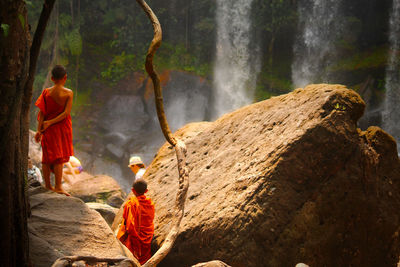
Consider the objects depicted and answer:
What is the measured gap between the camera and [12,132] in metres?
2.89

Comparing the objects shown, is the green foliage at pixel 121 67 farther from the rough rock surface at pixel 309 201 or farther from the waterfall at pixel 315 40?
the rough rock surface at pixel 309 201

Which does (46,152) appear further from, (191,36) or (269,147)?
(191,36)

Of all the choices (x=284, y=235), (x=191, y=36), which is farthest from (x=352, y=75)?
(x=284, y=235)

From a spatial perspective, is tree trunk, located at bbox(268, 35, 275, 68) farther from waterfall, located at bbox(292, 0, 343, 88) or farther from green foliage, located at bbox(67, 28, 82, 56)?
green foliage, located at bbox(67, 28, 82, 56)

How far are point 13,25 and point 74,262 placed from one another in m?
1.82

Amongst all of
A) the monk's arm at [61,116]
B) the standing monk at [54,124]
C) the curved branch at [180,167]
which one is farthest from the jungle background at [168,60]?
the curved branch at [180,167]

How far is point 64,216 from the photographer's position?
4.10m

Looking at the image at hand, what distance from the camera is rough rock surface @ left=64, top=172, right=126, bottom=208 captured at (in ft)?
31.8

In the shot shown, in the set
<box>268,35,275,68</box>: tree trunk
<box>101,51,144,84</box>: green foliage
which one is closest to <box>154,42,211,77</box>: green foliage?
<box>101,51,144,84</box>: green foliage

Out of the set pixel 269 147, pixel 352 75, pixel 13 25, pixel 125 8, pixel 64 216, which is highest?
pixel 125 8

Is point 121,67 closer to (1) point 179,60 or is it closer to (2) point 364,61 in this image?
(1) point 179,60

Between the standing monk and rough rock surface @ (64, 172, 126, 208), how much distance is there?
4.75 meters

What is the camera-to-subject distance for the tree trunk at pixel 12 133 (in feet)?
8.95

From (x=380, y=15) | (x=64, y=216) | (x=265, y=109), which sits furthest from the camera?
(x=380, y=15)
